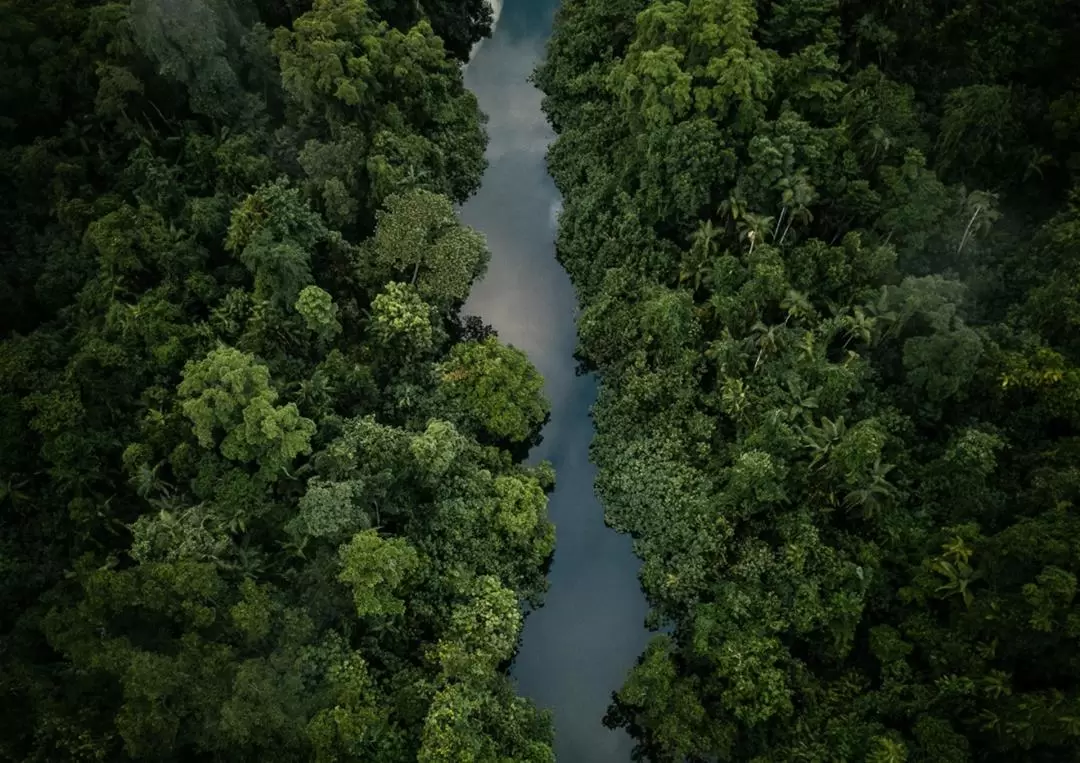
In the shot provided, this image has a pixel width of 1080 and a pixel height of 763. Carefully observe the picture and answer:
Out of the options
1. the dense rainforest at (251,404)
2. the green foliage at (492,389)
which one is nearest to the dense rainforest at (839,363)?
the green foliage at (492,389)

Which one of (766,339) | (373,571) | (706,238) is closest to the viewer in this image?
(373,571)

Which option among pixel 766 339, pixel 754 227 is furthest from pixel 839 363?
pixel 754 227

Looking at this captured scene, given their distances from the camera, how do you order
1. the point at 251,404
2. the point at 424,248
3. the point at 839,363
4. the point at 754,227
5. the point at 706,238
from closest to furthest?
the point at 251,404, the point at 839,363, the point at 754,227, the point at 706,238, the point at 424,248

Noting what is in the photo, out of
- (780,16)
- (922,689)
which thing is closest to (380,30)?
(780,16)

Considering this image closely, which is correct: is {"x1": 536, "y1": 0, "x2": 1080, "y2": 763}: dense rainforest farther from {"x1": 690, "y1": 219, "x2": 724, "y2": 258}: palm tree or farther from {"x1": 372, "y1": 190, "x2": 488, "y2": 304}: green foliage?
{"x1": 372, "y1": 190, "x2": 488, "y2": 304}: green foliage

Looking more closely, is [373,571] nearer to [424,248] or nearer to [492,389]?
[492,389]

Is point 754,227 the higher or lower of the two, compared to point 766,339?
higher

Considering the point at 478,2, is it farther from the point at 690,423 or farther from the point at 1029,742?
the point at 1029,742

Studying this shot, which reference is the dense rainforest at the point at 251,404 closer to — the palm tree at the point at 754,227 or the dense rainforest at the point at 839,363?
the dense rainforest at the point at 839,363
